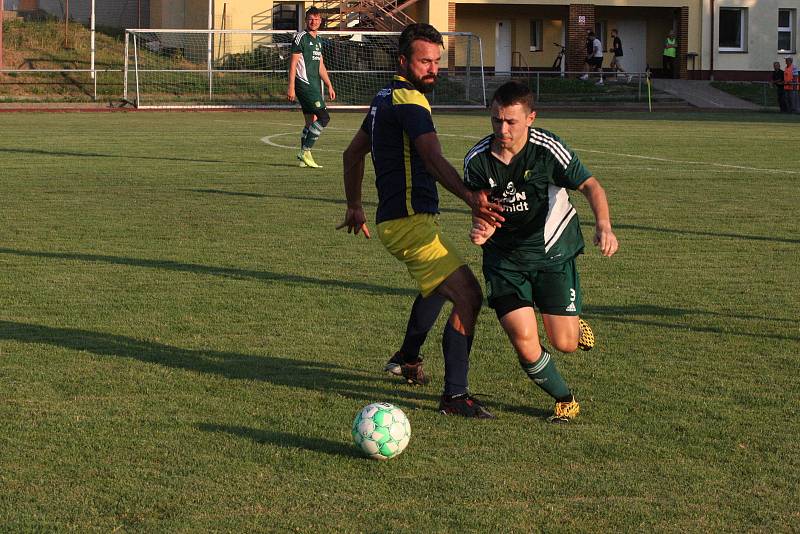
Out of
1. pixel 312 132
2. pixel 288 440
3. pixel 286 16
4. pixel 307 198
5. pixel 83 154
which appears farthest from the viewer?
pixel 286 16

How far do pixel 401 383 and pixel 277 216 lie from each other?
264 inches

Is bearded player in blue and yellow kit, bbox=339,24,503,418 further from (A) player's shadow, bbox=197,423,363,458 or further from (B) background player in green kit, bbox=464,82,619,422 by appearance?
(A) player's shadow, bbox=197,423,363,458

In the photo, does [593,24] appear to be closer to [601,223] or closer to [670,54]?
[670,54]

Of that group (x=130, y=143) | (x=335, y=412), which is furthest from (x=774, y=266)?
(x=130, y=143)

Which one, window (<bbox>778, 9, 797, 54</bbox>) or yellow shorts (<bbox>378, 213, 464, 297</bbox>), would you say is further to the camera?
window (<bbox>778, 9, 797, 54</bbox>)

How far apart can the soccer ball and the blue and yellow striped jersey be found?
1.26m

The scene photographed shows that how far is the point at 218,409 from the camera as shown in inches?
234

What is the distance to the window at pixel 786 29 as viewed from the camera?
4869cm

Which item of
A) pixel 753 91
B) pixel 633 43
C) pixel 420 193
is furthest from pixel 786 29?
pixel 420 193

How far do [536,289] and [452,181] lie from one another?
0.74 metres

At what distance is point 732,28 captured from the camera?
1912 inches

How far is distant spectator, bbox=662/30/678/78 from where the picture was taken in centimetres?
4666

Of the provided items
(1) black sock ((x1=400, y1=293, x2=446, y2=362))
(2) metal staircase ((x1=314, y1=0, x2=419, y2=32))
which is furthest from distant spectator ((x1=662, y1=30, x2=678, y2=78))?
(1) black sock ((x1=400, y1=293, x2=446, y2=362))

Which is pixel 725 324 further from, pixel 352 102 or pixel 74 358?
pixel 352 102
